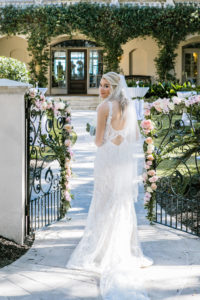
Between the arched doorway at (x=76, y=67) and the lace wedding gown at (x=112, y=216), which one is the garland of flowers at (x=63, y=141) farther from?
the arched doorway at (x=76, y=67)

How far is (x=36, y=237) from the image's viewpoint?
4691 mm

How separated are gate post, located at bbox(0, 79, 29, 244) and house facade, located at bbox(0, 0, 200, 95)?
1961 centimetres

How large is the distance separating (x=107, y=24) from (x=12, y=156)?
18689mm

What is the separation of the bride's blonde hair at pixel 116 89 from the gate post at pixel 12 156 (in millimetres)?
824

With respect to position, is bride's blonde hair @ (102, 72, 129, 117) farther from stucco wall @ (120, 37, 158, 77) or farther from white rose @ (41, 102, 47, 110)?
stucco wall @ (120, 37, 158, 77)

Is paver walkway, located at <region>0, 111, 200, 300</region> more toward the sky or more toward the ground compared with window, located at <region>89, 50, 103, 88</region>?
more toward the ground

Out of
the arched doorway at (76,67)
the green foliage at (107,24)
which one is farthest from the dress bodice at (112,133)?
the arched doorway at (76,67)

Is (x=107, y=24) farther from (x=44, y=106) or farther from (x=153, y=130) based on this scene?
(x=44, y=106)

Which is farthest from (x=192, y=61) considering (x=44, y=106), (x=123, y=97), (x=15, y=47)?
(x=123, y=97)

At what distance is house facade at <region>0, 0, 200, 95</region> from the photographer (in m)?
24.0

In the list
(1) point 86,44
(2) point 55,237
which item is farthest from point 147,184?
(1) point 86,44

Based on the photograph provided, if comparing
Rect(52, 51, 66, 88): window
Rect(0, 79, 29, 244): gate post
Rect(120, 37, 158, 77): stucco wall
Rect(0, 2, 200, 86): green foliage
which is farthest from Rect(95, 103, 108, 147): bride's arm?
Rect(52, 51, 66, 88): window

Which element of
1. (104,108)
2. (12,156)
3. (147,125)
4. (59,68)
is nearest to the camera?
(104,108)

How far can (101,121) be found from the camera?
3961mm
